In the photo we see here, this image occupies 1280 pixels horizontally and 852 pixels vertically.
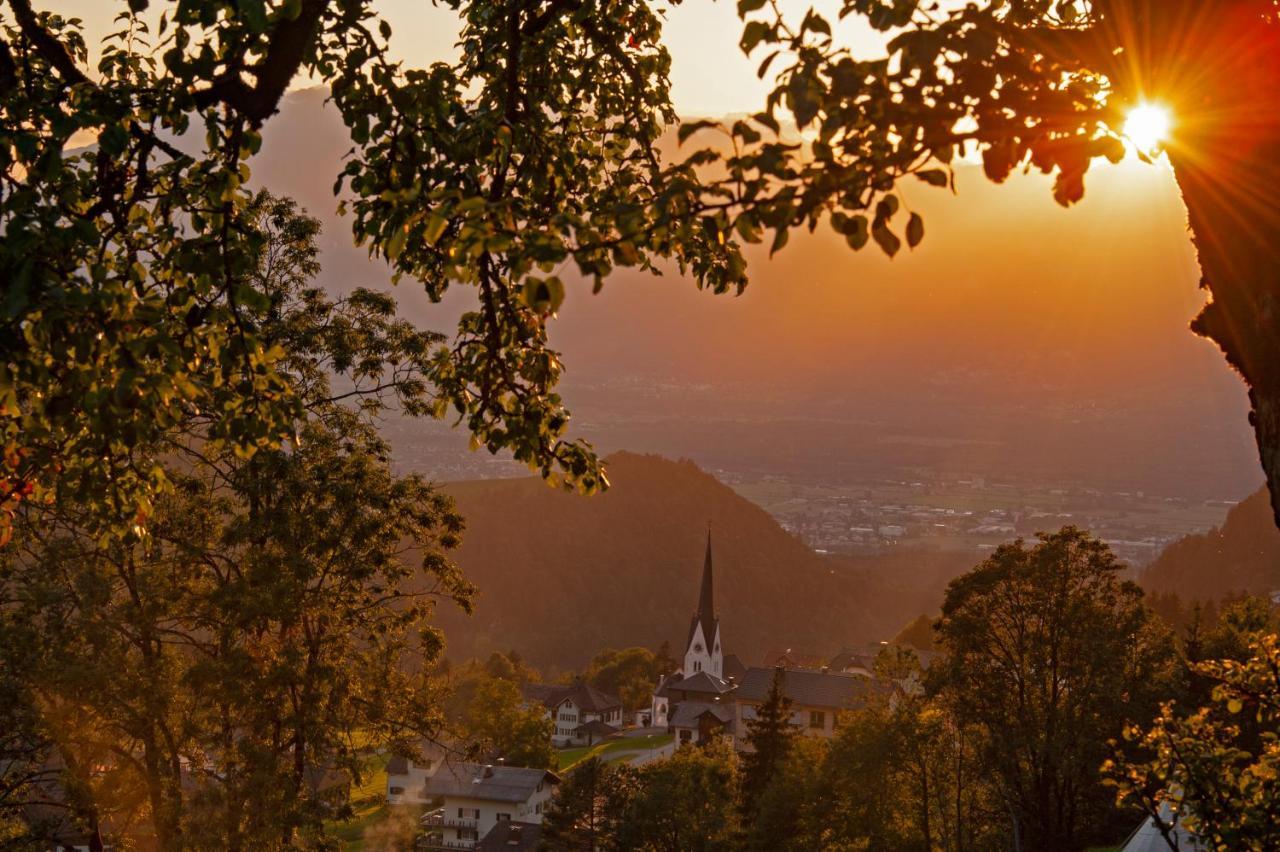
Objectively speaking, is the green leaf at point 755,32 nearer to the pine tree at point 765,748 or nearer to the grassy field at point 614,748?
the pine tree at point 765,748

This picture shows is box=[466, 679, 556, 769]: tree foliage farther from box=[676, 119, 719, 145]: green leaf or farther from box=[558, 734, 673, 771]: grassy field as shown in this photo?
box=[676, 119, 719, 145]: green leaf

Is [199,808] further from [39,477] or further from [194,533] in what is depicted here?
[39,477]

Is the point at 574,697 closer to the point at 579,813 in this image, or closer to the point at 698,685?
the point at 698,685

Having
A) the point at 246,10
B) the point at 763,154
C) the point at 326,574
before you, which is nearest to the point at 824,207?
the point at 763,154

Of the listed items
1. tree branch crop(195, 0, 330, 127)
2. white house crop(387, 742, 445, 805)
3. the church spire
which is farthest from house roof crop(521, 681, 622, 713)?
tree branch crop(195, 0, 330, 127)

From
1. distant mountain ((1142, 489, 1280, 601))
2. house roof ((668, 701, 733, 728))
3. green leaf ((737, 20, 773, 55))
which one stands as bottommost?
house roof ((668, 701, 733, 728))
